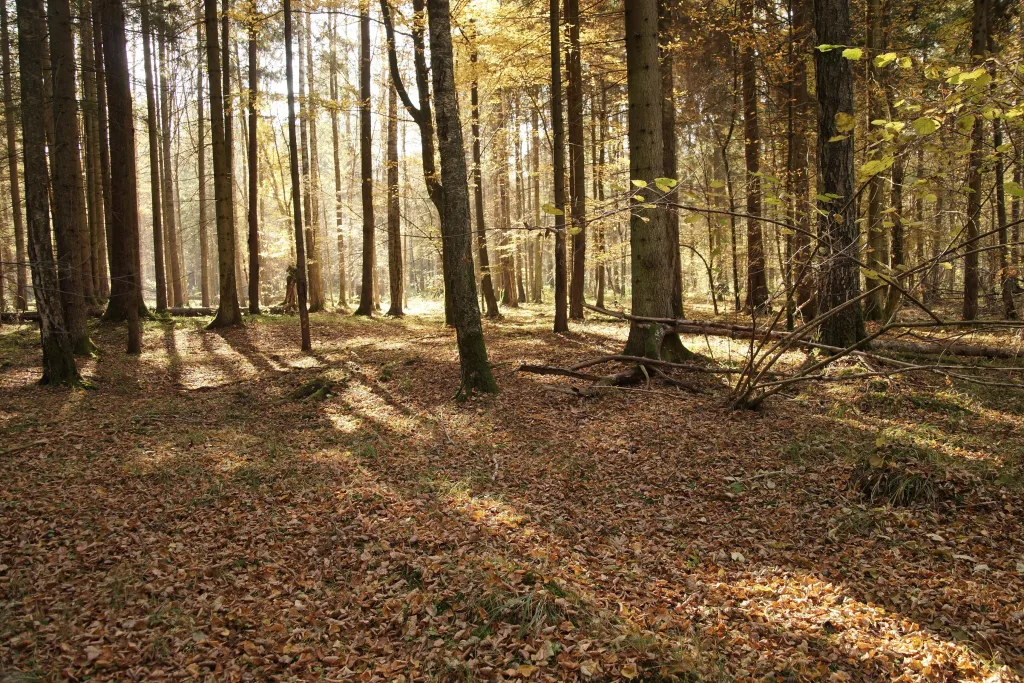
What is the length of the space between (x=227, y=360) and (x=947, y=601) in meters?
12.8

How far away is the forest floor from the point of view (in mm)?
3482

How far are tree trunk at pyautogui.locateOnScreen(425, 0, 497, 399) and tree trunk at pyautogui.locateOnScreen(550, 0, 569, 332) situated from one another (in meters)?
3.48

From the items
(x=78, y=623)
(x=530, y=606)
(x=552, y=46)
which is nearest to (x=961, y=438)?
(x=530, y=606)

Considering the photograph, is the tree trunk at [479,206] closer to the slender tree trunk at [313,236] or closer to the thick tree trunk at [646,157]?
the slender tree trunk at [313,236]

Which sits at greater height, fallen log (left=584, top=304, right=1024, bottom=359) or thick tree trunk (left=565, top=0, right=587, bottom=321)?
thick tree trunk (left=565, top=0, right=587, bottom=321)

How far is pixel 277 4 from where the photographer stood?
14680mm

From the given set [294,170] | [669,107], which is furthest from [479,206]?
[294,170]

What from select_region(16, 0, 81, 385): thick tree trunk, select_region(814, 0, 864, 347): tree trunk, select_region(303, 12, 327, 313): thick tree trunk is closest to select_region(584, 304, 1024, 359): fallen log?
select_region(814, 0, 864, 347): tree trunk

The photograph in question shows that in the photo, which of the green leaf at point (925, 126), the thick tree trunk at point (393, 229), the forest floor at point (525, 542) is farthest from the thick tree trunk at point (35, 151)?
the thick tree trunk at point (393, 229)

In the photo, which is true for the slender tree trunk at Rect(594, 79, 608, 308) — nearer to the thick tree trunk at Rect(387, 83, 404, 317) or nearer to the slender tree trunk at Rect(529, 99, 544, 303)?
the slender tree trunk at Rect(529, 99, 544, 303)

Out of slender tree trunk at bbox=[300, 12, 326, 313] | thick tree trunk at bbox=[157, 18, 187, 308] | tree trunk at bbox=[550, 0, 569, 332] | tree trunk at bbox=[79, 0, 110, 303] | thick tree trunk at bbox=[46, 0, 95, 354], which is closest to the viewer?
thick tree trunk at bbox=[46, 0, 95, 354]

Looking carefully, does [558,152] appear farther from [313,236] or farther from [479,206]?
[313,236]

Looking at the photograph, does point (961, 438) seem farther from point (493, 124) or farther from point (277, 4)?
point (493, 124)

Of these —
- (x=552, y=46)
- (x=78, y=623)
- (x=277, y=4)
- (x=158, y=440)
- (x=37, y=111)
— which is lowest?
(x=78, y=623)
